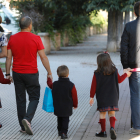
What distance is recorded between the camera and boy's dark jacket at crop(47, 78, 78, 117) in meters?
3.92

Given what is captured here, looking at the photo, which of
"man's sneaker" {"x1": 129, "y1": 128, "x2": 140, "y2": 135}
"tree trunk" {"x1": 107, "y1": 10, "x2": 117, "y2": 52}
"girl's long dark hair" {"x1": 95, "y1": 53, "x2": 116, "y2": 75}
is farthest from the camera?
"tree trunk" {"x1": 107, "y1": 10, "x2": 117, "y2": 52}

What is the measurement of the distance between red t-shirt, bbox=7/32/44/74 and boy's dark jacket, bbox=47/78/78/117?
46cm

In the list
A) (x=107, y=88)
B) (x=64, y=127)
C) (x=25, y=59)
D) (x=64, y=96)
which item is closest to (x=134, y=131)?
(x=107, y=88)

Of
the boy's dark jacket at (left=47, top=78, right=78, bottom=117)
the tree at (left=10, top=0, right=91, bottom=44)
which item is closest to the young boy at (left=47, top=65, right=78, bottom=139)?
the boy's dark jacket at (left=47, top=78, right=78, bottom=117)

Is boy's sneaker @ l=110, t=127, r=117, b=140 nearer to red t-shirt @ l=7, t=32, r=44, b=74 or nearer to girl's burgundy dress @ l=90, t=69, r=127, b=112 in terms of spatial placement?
girl's burgundy dress @ l=90, t=69, r=127, b=112

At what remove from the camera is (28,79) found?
13.4 feet

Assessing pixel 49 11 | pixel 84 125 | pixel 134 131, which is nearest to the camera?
pixel 134 131

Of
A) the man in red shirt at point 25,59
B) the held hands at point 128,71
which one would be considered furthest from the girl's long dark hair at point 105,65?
the man in red shirt at point 25,59

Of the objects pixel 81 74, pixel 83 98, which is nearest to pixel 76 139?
pixel 83 98

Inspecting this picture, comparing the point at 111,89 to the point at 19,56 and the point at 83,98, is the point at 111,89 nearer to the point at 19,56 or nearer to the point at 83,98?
the point at 19,56

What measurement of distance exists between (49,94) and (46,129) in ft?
2.28

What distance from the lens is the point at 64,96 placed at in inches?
155

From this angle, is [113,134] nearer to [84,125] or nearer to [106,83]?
[106,83]

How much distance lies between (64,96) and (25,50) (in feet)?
2.66
